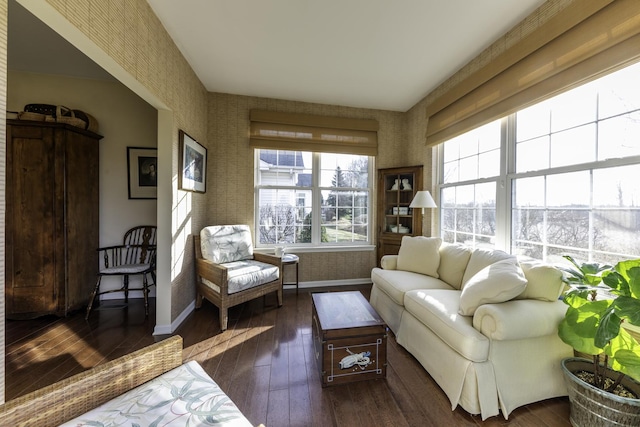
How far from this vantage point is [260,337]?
85.1 inches

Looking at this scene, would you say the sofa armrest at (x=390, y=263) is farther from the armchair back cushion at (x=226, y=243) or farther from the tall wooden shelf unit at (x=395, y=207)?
the armchair back cushion at (x=226, y=243)

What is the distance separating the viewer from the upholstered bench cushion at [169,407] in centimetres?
77

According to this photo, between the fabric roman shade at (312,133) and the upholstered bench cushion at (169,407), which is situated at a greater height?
the fabric roman shade at (312,133)

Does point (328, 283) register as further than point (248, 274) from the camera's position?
Yes

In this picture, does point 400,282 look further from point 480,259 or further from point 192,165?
point 192,165

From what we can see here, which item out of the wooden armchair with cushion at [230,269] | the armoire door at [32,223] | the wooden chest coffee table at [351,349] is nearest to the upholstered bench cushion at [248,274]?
the wooden armchair with cushion at [230,269]

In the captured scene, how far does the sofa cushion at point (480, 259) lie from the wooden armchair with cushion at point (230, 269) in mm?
1911

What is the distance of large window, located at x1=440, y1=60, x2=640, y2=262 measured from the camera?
148cm

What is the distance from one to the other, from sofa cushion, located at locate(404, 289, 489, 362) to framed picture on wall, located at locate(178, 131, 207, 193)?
2.41 m

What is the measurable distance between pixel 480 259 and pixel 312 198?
2229 mm

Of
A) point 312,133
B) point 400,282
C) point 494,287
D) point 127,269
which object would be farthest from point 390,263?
point 127,269

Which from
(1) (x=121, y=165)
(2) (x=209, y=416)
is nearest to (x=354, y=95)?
(1) (x=121, y=165)

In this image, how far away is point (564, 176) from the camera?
1.80m

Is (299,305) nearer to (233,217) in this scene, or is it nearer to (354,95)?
(233,217)
